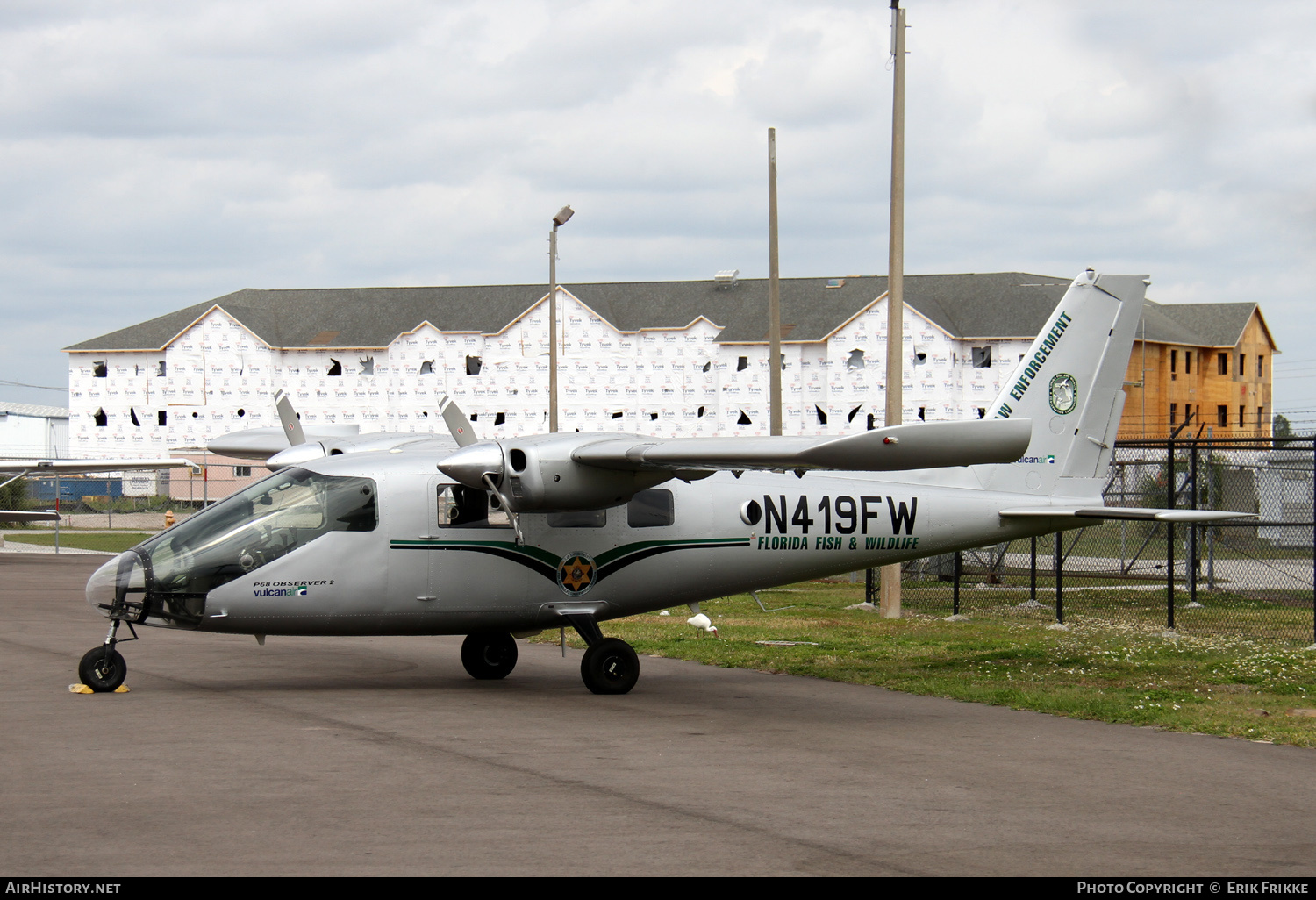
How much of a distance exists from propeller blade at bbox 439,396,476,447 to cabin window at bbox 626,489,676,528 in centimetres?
190

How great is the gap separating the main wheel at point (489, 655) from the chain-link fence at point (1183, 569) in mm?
8104

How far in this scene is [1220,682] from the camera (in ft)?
49.4

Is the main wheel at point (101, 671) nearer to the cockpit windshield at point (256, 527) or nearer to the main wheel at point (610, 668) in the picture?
the cockpit windshield at point (256, 527)

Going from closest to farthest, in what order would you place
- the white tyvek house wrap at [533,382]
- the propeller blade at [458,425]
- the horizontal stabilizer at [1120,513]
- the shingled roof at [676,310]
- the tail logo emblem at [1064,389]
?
the horizontal stabilizer at [1120,513] < the propeller blade at [458,425] < the tail logo emblem at [1064,389] < the white tyvek house wrap at [533,382] < the shingled roof at [676,310]

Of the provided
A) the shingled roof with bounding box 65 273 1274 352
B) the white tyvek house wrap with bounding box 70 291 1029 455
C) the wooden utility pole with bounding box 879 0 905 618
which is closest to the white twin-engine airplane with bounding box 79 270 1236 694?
the wooden utility pole with bounding box 879 0 905 618

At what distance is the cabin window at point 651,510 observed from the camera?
48.7 ft

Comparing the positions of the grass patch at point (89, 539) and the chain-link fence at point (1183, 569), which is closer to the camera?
the chain-link fence at point (1183, 569)

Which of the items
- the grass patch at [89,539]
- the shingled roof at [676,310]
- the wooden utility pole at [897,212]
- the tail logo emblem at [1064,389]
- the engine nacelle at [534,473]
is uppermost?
the shingled roof at [676,310]

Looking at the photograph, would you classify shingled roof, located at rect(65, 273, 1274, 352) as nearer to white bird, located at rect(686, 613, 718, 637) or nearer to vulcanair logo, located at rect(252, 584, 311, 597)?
white bird, located at rect(686, 613, 718, 637)

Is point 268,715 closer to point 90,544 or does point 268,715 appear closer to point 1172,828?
point 1172,828

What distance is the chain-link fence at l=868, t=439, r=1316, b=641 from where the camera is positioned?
66.7ft

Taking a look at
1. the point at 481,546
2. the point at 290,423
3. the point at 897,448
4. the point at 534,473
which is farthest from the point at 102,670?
the point at 897,448

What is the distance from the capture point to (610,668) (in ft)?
46.8

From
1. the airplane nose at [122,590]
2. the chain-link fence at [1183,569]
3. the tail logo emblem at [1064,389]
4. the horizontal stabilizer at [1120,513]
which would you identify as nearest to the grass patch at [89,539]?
the chain-link fence at [1183,569]
